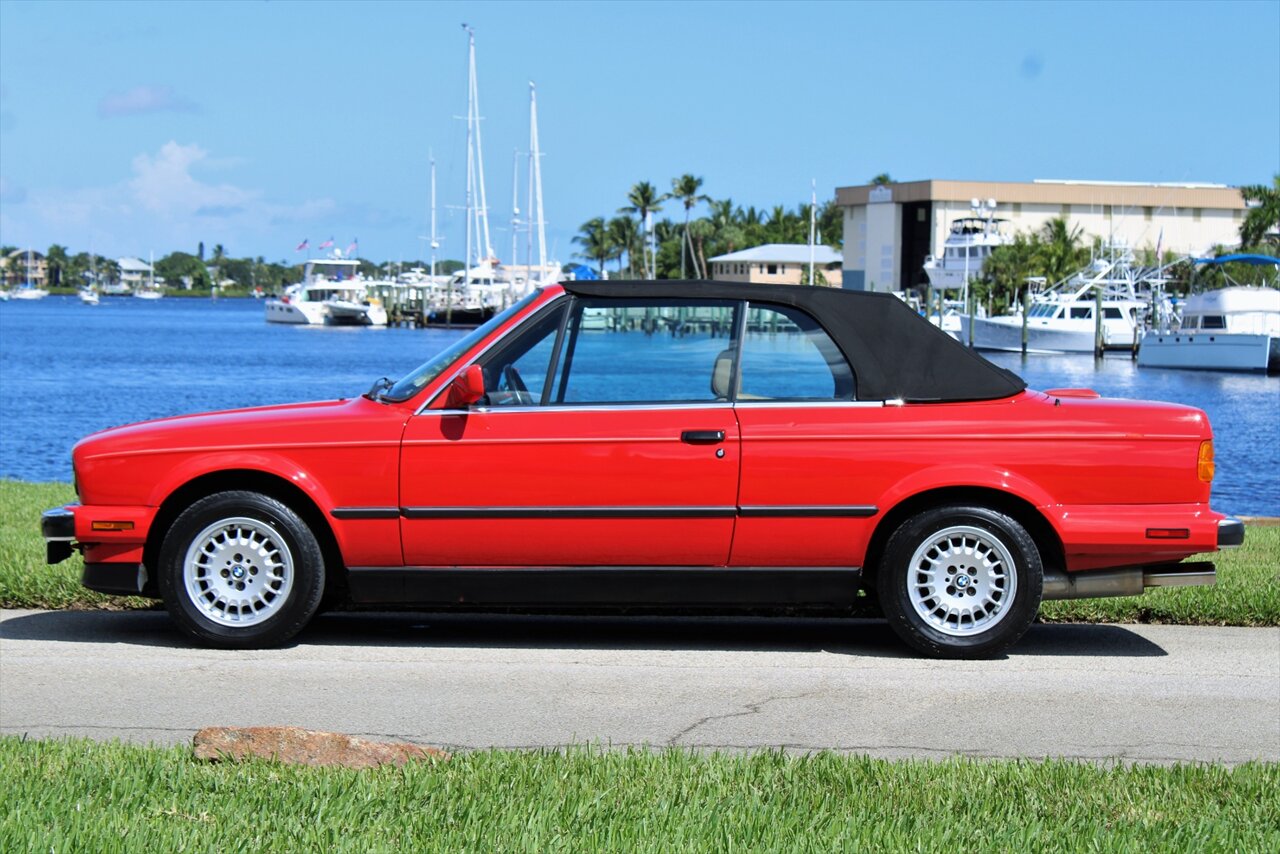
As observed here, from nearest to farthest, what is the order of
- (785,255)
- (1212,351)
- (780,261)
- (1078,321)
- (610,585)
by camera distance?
(610,585)
(1212,351)
(1078,321)
(780,261)
(785,255)

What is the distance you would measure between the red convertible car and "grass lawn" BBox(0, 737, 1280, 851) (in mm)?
2013

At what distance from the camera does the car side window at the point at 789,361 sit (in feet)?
24.9

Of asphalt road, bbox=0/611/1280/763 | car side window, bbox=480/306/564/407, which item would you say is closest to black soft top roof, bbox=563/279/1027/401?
car side window, bbox=480/306/564/407

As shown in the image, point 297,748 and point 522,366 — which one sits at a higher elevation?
point 522,366

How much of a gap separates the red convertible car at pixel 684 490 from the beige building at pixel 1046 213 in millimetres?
99003

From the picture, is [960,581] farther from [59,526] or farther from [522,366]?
[59,526]

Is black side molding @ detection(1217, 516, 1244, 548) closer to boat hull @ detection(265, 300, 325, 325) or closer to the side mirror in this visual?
the side mirror

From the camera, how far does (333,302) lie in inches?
4727

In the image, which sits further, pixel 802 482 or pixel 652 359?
pixel 652 359

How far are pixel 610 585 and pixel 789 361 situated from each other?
1401mm

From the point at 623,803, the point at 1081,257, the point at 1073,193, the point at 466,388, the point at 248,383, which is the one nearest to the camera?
the point at 623,803

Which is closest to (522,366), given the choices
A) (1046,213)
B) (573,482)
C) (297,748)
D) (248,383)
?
(573,482)

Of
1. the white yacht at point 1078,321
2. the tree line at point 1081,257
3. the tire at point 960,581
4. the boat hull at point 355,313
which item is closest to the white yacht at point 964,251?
the tree line at point 1081,257

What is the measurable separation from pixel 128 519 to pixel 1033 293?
8585 centimetres
